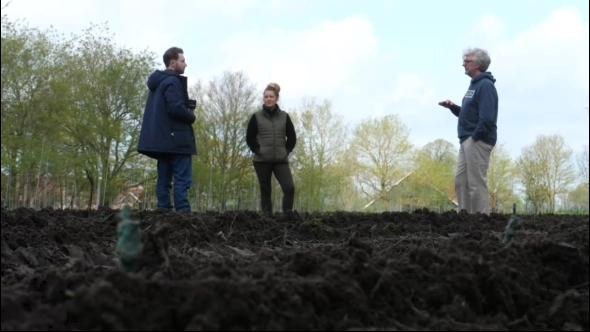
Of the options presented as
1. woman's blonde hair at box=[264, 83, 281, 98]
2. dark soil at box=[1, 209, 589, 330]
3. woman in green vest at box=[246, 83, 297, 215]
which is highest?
woman's blonde hair at box=[264, 83, 281, 98]

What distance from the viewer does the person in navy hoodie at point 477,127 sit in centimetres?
717

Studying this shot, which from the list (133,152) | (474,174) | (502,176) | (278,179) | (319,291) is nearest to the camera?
(319,291)

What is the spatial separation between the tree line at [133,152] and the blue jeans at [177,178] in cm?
904

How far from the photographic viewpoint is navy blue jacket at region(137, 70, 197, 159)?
6.96 metres

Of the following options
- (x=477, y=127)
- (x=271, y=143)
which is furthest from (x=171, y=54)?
(x=477, y=127)

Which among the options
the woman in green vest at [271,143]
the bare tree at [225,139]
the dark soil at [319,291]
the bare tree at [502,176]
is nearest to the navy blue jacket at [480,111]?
the woman in green vest at [271,143]

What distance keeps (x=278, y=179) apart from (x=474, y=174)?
229 cm

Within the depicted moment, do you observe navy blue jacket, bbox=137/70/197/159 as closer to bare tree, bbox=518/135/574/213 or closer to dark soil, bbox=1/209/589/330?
dark soil, bbox=1/209/589/330

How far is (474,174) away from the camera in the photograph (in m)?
7.34

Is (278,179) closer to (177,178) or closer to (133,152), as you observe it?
(177,178)

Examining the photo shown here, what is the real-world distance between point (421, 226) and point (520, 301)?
12.3 ft

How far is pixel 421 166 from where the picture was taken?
4512cm

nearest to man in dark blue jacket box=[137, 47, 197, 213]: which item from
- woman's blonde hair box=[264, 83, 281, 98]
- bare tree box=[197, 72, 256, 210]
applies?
woman's blonde hair box=[264, 83, 281, 98]

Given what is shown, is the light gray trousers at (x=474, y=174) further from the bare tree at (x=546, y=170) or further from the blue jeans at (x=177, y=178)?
the bare tree at (x=546, y=170)
